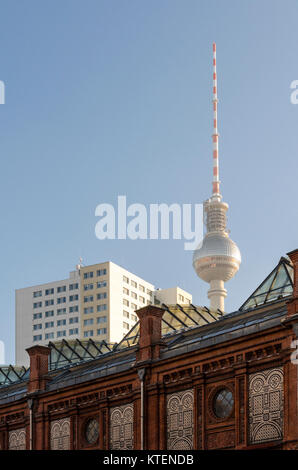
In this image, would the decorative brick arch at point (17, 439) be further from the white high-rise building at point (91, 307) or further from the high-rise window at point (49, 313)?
the high-rise window at point (49, 313)

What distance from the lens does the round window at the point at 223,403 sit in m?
38.0

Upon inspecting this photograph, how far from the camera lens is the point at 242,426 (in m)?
36.8

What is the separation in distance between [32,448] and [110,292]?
141483mm

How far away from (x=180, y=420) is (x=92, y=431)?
7.53 metres

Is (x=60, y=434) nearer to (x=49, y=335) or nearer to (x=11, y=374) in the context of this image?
(x=11, y=374)

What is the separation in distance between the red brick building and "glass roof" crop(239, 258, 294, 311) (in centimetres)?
7

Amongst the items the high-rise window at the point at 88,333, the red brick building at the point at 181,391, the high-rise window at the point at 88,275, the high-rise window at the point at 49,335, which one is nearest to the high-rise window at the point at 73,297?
the high-rise window at the point at 88,275

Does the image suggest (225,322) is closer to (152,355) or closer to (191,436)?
(152,355)

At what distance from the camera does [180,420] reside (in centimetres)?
4034

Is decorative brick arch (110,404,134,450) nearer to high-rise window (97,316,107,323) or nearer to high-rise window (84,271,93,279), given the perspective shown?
high-rise window (97,316,107,323)

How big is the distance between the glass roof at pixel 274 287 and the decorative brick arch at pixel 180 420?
27.6 ft

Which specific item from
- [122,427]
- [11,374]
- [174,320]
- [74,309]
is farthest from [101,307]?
[122,427]

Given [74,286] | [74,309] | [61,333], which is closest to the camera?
[74,309]

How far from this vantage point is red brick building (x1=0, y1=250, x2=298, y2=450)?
118 ft
